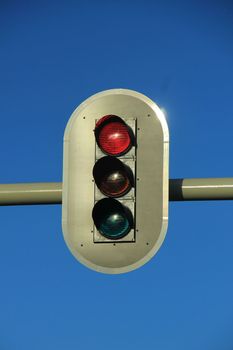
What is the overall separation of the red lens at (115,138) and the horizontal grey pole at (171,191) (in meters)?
0.63

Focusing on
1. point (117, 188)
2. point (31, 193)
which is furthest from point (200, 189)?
point (31, 193)

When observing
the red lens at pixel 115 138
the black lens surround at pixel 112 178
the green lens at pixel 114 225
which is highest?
the red lens at pixel 115 138

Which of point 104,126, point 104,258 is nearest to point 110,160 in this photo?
point 104,126

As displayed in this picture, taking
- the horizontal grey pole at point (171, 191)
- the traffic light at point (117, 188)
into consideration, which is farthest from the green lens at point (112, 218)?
the horizontal grey pole at point (171, 191)

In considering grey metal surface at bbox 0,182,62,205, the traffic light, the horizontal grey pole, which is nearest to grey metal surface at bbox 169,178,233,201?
the horizontal grey pole

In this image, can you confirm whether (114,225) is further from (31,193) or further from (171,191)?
(31,193)

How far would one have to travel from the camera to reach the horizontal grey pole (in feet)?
24.3

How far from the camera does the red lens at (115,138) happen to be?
22.8 feet

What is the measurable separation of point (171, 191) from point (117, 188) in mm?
645

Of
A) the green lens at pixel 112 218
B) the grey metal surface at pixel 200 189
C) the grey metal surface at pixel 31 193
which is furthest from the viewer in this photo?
the grey metal surface at pixel 31 193

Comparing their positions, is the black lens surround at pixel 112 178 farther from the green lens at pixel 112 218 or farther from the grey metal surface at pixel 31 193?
the grey metal surface at pixel 31 193

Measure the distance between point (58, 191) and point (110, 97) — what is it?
789 millimetres

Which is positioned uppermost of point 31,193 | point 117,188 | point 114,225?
point 31,193

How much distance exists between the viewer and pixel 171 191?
24.4 ft
